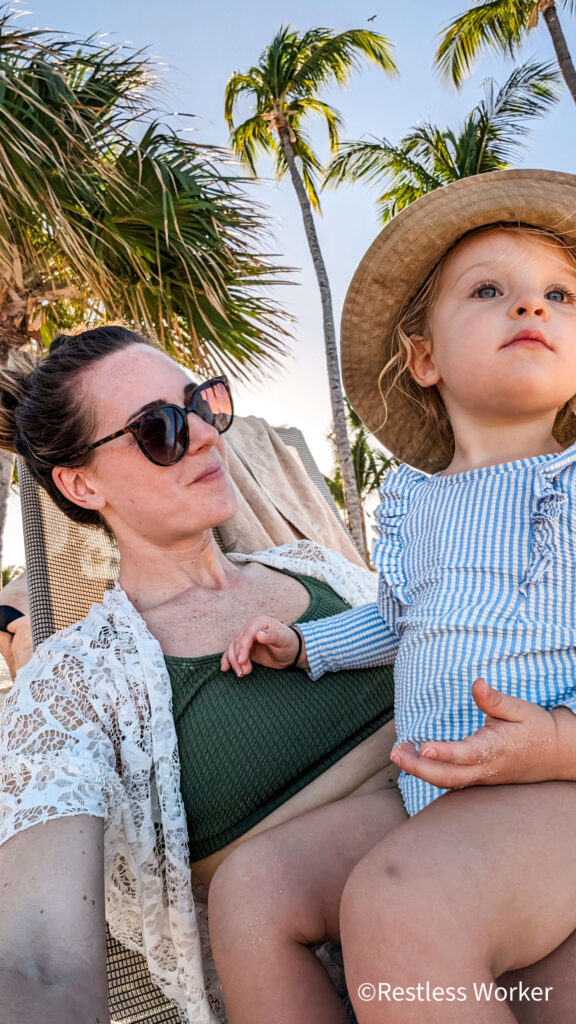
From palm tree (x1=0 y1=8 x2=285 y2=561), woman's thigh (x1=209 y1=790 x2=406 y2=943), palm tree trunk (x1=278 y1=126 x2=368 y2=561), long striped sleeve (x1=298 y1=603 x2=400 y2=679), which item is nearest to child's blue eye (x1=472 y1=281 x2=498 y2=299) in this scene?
long striped sleeve (x1=298 y1=603 x2=400 y2=679)

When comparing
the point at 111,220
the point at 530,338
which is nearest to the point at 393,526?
the point at 530,338

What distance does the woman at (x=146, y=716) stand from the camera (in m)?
1.23

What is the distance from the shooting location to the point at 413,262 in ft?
5.65

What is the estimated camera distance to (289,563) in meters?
2.19

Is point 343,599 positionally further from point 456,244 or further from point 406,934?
point 406,934

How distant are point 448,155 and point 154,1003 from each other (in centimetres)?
1632

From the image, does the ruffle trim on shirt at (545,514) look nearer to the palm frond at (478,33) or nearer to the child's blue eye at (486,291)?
the child's blue eye at (486,291)

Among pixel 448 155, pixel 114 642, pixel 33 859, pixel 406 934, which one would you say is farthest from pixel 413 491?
pixel 448 155

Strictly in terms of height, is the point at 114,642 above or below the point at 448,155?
below

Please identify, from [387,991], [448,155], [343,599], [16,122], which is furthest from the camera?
[448,155]

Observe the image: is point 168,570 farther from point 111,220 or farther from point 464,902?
point 111,220

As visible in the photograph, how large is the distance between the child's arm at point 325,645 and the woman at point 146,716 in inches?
2.0

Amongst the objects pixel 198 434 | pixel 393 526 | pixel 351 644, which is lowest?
pixel 351 644

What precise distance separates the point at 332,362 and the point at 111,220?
1032 centimetres
